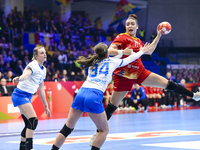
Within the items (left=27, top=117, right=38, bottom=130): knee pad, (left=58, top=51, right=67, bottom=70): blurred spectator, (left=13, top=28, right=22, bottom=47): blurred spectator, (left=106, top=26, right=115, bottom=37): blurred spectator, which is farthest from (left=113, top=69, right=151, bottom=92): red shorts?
(left=106, top=26, right=115, bottom=37): blurred spectator

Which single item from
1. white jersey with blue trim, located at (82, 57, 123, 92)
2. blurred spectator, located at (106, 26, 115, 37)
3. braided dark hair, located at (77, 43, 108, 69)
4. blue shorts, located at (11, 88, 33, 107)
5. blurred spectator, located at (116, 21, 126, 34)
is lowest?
blue shorts, located at (11, 88, 33, 107)

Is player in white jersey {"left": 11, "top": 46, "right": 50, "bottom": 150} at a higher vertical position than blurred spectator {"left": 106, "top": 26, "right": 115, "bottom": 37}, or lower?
lower

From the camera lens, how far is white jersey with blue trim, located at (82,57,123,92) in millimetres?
4410

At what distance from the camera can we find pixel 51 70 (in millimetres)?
17172

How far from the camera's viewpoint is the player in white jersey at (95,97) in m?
4.26

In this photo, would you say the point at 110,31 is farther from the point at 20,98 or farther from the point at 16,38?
the point at 20,98

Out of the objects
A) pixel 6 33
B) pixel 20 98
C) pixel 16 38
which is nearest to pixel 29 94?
pixel 20 98

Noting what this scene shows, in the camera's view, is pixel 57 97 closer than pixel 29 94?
No

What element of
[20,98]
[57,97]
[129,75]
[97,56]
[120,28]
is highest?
[120,28]

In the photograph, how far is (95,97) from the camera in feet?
14.0

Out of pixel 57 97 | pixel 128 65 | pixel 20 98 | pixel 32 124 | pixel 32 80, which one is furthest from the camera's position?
pixel 57 97

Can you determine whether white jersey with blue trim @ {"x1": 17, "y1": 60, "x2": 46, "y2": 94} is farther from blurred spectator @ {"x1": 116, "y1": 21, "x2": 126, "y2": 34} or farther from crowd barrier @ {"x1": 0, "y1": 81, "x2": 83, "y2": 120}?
blurred spectator @ {"x1": 116, "y1": 21, "x2": 126, "y2": 34}

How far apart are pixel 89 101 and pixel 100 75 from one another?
42cm

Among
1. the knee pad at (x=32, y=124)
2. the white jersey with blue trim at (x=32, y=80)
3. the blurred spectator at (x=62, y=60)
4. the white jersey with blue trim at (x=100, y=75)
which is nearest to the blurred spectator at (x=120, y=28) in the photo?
the blurred spectator at (x=62, y=60)
